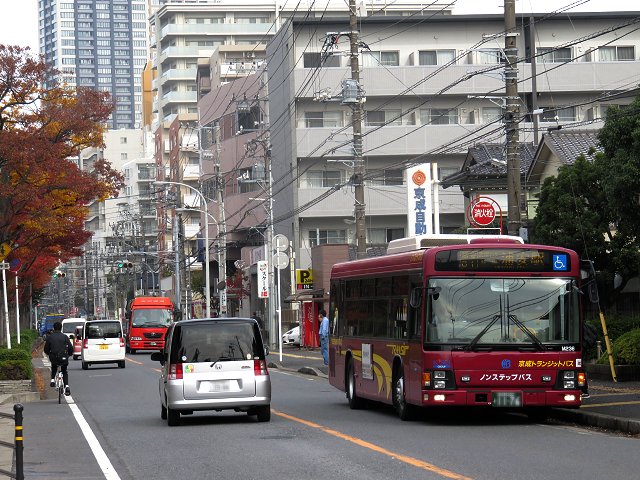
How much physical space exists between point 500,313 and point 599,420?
2242 mm

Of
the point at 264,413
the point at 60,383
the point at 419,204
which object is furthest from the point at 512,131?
the point at 419,204

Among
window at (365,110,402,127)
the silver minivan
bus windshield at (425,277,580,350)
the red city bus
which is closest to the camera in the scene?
the red city bus

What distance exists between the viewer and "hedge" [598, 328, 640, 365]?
26203 millimetres

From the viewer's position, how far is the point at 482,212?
Result: 31.7 metres

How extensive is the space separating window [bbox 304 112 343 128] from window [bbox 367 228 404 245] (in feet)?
22.0

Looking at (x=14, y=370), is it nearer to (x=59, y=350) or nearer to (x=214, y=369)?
(x=59, y=350)

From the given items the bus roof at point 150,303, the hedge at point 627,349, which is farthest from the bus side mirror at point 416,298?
the bus roof at point 150,303

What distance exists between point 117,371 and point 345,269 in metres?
21.7

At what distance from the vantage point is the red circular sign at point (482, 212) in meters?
31.7

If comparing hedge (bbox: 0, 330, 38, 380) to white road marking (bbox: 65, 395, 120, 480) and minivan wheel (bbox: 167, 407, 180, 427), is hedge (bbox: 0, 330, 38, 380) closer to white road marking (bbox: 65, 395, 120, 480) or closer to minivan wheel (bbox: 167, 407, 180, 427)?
white road marking (bbox: 65, 395, 120, 480)

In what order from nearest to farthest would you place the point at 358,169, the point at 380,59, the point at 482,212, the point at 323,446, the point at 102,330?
the point at 323,446, the point at 482,212, the point at 358,169, the point at 102,330, the point at 380,59

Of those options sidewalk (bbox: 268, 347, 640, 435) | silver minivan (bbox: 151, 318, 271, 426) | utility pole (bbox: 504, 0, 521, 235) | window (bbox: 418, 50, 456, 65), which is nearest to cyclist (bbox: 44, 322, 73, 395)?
silver minivan (bbox: 151, 318, 271, 426)

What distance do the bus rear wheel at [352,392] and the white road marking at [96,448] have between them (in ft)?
16.4

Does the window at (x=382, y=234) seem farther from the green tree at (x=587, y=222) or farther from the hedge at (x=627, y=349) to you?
the hedge at (x=627, y=349)
